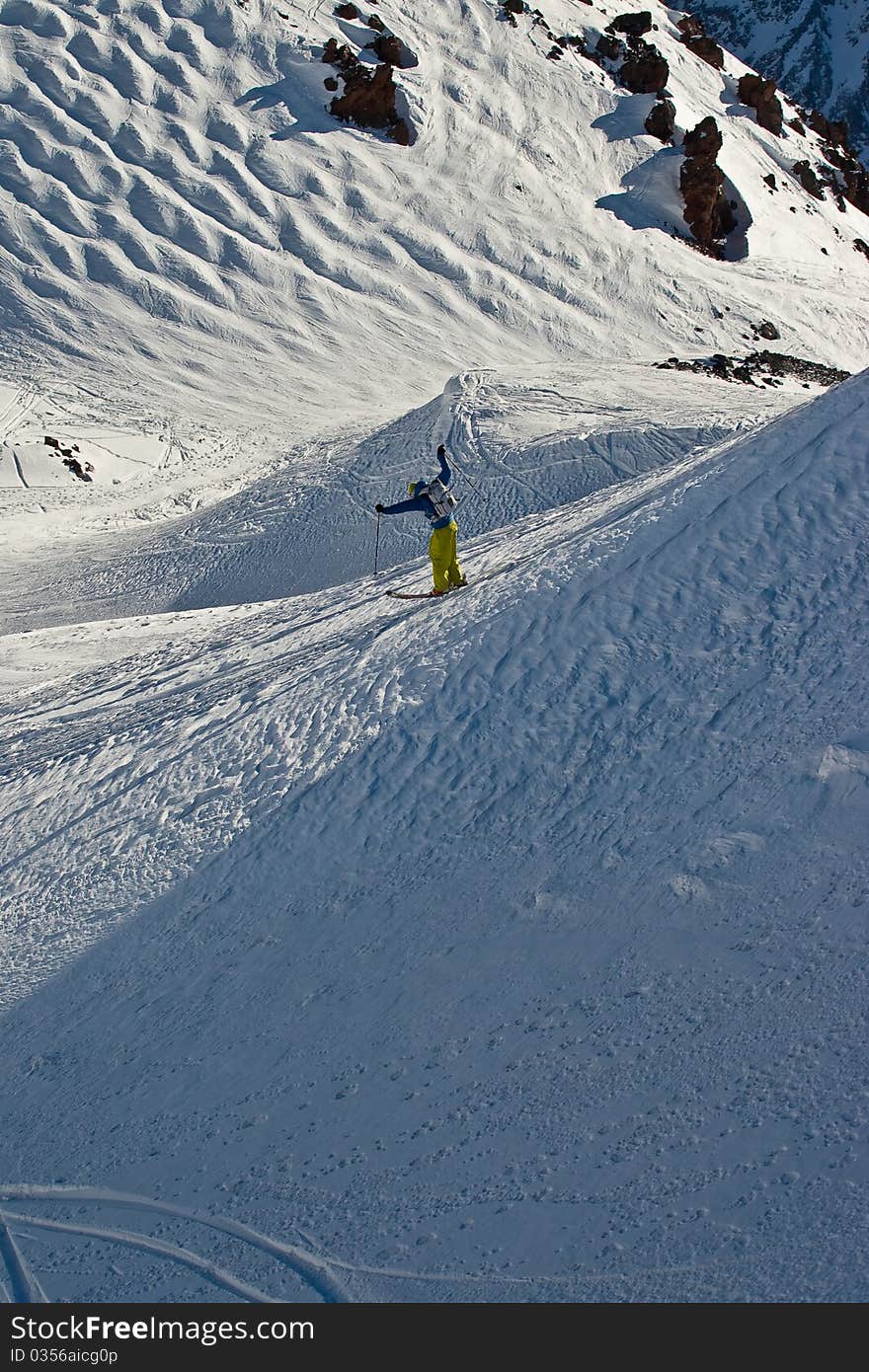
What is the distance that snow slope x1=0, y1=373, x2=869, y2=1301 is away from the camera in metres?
5.68

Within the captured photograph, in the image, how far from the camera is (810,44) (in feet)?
254

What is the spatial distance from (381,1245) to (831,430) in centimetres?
752

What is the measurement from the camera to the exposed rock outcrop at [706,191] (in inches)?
1452

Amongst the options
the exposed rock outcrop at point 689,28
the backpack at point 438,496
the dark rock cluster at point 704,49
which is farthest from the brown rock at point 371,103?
the backpack at point 438,496

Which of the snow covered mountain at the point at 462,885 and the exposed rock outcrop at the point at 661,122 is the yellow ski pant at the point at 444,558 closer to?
the snow covered mountain at the point at 462,885

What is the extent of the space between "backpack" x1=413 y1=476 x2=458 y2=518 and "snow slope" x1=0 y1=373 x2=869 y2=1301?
85cm

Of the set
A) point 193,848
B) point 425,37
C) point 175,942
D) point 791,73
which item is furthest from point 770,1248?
point 791,73

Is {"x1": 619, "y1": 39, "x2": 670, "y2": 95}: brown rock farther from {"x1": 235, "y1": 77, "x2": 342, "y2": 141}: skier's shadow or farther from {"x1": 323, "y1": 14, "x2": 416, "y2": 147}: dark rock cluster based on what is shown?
{"x1": 235, "y1": 77, "x2": 342, "y2": 141}: skier's shadow

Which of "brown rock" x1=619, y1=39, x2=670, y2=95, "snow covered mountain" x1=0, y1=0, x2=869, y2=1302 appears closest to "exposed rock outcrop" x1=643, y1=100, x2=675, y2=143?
"brown rock" x1=619, y1=39, x2=670, y2=95

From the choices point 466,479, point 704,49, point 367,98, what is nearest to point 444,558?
point 466,479

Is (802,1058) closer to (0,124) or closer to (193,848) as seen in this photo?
(193,848)

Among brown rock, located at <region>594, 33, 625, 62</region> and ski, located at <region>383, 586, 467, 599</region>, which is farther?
brown rock, located at <region>594, 33, 625, 62</region>

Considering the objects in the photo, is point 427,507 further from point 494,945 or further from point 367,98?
point 367,98

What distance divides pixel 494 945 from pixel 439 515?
4686 millimetres
